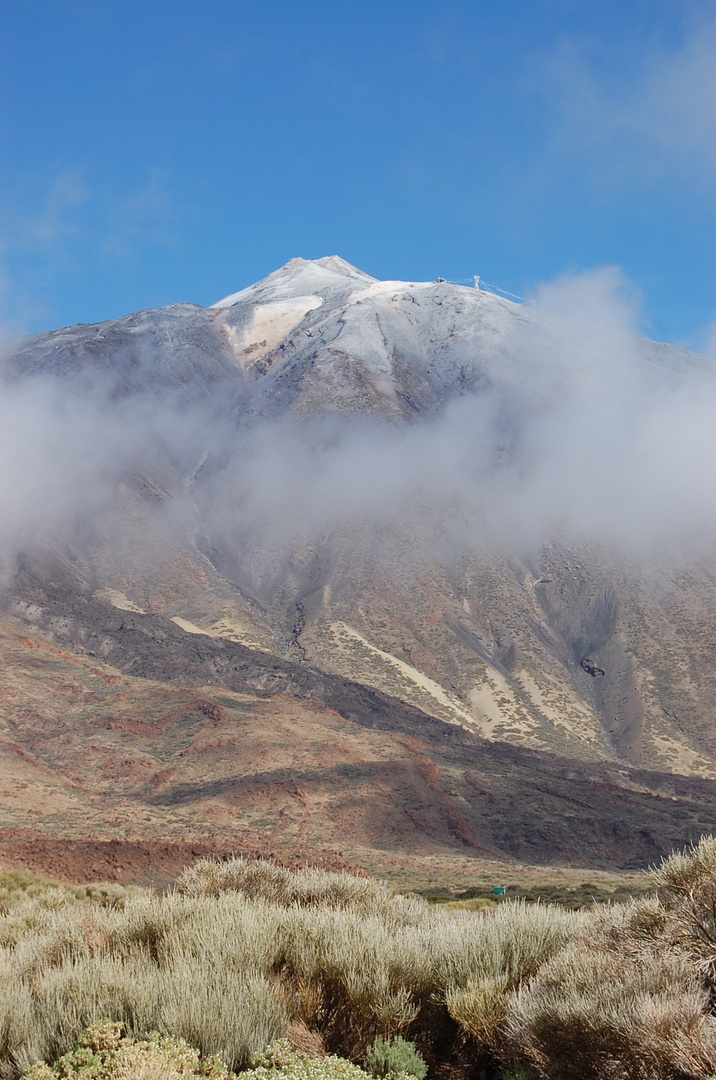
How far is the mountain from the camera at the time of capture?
4616cm

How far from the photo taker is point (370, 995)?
612 cm

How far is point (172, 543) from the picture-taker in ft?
343

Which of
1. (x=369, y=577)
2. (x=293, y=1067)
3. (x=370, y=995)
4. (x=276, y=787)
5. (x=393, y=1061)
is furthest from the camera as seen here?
(x=369, y=577)

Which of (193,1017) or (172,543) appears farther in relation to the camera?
(172,543)

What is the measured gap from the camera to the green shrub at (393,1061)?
5.55 metres

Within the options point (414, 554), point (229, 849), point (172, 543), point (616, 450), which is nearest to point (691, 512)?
point (616, 450)

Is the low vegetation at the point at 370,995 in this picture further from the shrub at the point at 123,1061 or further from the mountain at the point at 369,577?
the mountain at the point at 369,577

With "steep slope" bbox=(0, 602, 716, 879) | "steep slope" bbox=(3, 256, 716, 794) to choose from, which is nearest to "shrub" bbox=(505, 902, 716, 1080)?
"steep slope" bbox=(0, 602, 716, 879)

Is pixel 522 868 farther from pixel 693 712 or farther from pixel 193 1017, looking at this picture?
pixel 693 712

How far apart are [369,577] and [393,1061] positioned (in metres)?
90.8

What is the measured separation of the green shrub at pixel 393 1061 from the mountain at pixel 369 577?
77.3ft

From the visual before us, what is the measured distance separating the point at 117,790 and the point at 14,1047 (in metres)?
41.2

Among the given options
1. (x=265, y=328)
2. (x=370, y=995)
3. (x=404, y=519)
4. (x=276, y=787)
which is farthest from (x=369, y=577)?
(x=265, y=328)

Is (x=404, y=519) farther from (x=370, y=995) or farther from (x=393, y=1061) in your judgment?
(x=393, y=1061)
